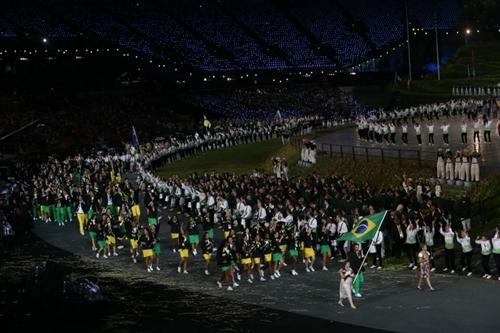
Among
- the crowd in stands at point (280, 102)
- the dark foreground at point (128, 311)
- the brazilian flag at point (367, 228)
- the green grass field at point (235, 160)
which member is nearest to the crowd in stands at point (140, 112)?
the crowd in stands at point (280, 102)

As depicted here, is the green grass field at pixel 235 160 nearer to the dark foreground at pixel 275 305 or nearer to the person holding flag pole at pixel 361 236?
the dark foreground at pixel 275 305

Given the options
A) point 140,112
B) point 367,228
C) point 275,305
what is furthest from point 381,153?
point 140,112

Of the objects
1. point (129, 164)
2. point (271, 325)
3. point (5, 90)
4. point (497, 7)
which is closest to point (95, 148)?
point (129, 164)

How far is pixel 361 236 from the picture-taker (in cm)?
2417

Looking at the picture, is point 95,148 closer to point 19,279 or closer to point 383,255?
point 19,279

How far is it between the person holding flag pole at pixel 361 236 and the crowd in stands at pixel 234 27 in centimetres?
5888

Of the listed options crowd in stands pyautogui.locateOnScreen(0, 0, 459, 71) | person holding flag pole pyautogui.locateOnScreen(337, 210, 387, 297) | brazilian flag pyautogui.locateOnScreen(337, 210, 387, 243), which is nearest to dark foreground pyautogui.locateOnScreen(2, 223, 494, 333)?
person holding flag pole pyautogui.locateOnScreen(337, 210, 387, 297)

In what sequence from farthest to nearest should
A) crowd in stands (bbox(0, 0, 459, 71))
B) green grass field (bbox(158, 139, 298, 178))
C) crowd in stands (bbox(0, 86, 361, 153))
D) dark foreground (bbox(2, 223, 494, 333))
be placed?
crowd in stands (bbox(0, 0, 459, 71))
crowd in stands (bbox(0, 86, 361, 153))
green grass field (bbox(158, 139, 298, 178))
dark foreground (bbox(2, 223, 494, 333))

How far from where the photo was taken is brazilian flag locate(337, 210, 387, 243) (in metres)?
23.9

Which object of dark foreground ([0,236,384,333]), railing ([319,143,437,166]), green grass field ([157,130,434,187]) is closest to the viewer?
dark foreground ([0,236,384,333])

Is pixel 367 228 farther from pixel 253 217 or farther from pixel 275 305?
pixel 253 217

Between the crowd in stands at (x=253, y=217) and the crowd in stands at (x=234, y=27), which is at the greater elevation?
the crowd in stands at (x=234, y=27)

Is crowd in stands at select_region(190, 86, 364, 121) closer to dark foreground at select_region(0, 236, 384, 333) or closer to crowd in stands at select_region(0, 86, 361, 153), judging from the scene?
crowd in stands at select_region(0, 86, 361, 153)

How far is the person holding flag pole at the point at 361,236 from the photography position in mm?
23453
